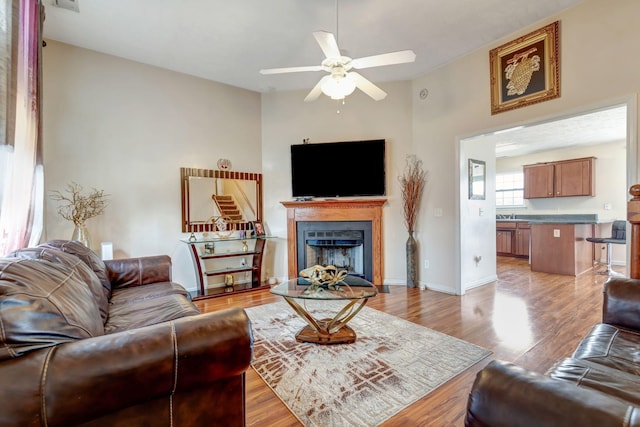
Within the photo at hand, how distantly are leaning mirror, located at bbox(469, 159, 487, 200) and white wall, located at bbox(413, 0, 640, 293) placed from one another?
47 cm

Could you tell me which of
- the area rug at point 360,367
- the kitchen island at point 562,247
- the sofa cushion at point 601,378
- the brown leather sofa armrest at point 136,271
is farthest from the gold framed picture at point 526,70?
the brown leather sofa armrest at point 136,271

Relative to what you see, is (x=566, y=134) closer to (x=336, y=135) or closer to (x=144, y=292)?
(x=336, y=135)

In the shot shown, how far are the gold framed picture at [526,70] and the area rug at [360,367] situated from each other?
257 centimetres

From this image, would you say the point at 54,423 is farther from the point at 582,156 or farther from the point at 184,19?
the point at 582,156

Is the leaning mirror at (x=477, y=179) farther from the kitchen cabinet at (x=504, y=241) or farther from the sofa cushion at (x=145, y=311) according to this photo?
the sofa cushion at (x=145, y=311)

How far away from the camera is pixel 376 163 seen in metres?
4.34

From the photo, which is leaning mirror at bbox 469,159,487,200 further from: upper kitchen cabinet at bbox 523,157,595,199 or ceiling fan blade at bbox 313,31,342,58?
upper kitchen cabinet at bbox 523,157,595,199

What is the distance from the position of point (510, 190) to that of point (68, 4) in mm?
8949

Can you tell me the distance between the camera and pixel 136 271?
9.05 feet

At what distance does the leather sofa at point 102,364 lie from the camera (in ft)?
2.82

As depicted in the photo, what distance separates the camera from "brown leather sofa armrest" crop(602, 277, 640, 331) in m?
1.55

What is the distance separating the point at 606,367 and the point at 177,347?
170cm

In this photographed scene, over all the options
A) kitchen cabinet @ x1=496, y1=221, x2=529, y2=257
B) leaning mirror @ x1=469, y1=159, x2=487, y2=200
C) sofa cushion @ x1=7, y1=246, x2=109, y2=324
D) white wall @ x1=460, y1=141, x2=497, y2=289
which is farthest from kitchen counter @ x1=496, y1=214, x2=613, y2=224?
sofa cushion @ x1=7, y1=246, x2=109, y2=324

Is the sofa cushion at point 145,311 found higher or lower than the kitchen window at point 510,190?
lower
